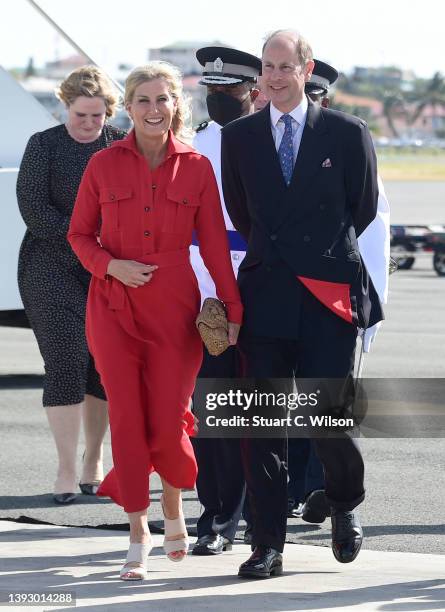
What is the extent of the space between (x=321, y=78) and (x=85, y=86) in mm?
1145

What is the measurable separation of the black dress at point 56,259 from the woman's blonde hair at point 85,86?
0.66 feet

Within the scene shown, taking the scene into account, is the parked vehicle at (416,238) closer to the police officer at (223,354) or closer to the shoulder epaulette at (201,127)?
the police officer at (223,354)

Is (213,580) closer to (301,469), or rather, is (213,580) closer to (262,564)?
(262,564)

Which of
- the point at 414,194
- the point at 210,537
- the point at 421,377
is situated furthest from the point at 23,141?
the point at 414,194

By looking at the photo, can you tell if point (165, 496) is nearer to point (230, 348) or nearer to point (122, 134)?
point (230, 348)

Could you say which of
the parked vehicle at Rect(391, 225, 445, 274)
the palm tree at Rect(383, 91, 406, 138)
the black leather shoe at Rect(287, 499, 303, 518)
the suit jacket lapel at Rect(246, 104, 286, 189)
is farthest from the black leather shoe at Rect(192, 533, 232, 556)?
the palm tree at Rect(383, 91, 406, 138)

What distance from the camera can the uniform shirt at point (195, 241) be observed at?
6.62 metres

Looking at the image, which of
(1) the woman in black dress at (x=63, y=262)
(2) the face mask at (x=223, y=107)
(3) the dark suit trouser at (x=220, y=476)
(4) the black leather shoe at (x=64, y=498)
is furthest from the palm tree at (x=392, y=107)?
(3) the dark suit trouser at (x=220, y=476)

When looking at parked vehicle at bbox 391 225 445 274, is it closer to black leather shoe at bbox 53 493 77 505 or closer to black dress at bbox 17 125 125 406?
black dress at bbox 17 125 125 406

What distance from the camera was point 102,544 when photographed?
674 cm

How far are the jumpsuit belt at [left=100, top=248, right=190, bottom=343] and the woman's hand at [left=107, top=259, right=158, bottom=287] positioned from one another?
5 cm

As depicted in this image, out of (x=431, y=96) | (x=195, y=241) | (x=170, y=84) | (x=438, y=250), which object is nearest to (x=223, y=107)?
(x=195, y=241)

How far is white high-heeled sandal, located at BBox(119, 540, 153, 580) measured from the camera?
600 centimetres

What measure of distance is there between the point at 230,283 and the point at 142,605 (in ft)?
4.18
